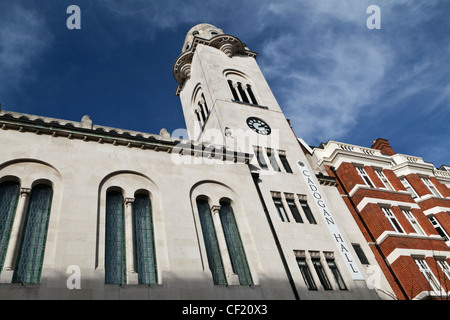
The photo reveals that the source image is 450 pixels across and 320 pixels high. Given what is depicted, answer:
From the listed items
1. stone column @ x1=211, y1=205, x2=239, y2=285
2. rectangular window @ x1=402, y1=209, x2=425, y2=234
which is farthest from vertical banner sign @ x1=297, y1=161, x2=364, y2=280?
stone column @ x1=211, y1=205, x2=239, y2=285

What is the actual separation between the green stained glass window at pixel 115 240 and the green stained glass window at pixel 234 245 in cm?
546

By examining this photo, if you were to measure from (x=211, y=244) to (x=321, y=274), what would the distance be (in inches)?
269

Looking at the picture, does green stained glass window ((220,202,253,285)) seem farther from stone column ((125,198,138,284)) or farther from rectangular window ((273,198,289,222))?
stone column ((125,198,138,284))

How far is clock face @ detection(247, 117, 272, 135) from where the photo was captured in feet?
106

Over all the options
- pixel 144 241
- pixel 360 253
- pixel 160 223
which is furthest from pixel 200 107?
pixel 144 241

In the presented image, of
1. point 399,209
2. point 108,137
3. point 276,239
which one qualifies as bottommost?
point 276,239

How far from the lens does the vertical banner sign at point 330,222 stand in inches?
913

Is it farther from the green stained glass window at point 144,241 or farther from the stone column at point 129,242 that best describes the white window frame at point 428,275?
the stone column at point 129,242

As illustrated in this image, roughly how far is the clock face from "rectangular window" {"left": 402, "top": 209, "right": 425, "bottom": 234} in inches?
488

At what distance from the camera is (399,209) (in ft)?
98.2

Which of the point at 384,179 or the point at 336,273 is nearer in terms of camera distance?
the point at 336,273

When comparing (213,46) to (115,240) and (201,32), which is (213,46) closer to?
(201,32)

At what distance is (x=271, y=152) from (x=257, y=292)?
13916 mm
